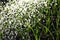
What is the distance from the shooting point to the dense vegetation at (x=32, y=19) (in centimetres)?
208

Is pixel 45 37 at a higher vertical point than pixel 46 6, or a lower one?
lower

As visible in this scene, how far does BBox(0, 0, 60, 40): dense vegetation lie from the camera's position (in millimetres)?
Answer: 2082

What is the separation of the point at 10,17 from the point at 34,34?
12.9 inches

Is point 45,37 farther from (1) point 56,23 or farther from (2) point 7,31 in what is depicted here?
(2) point 7,31

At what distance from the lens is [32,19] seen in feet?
6.89

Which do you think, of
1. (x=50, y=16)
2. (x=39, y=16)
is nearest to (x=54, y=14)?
(x=50, y=16)

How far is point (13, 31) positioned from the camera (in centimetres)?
223

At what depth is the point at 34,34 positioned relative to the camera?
6.88 ft

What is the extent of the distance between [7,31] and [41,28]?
0.41 meters

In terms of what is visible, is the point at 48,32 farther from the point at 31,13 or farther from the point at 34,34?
the point at 31,13

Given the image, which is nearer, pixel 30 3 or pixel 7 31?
pixel 30 3

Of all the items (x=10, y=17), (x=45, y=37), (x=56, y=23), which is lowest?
(x=45, y=37)

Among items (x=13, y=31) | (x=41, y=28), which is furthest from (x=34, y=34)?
(x=13, y=31)

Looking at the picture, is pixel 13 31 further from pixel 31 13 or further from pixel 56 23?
pixel 56 23
